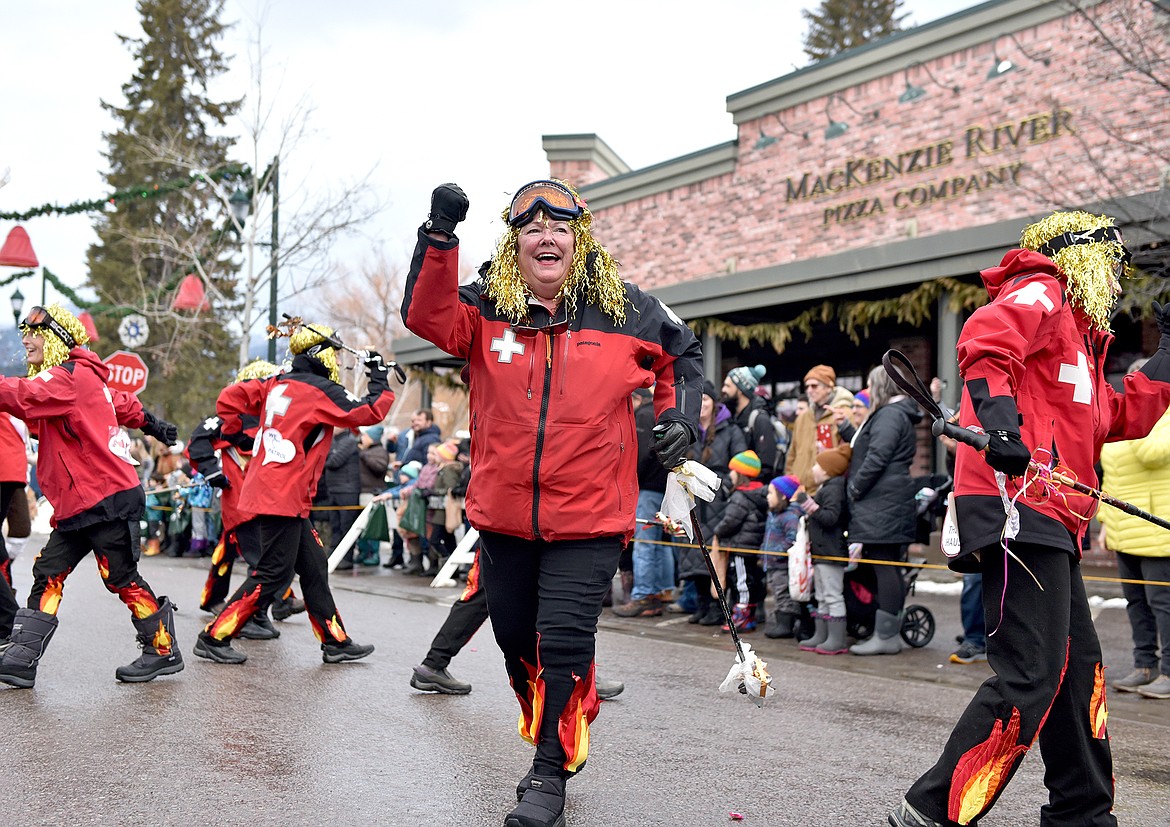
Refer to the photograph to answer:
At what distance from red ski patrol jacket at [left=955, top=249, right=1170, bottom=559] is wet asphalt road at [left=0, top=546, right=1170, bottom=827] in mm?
1161

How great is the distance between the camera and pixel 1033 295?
142 inches

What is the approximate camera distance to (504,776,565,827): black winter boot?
11.6 feet

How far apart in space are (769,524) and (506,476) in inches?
214

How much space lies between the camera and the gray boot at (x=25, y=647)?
575cm

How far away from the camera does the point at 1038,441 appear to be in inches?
143

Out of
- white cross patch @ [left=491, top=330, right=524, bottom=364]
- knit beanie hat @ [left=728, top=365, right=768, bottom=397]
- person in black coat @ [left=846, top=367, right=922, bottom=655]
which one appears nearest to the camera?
white cross patch @ [left=491, top=330, right=524, bottom=364]

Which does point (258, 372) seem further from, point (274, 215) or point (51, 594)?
point (274, 215)

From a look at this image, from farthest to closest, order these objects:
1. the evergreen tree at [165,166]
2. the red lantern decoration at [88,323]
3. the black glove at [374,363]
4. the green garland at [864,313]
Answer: the evergreen tree at [165,166]
the green garland at [864,313]
the red lantern decoration at [88,323]
the black glove at [374,363]

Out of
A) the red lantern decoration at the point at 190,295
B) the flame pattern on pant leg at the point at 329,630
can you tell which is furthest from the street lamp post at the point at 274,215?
the flame pattern on pant leg at the point at 329,630

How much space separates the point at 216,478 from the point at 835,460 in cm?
454

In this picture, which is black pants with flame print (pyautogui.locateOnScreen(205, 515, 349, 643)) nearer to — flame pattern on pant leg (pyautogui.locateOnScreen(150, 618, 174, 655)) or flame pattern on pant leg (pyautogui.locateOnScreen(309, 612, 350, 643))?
flame pattern on pant leg (pyautogui.locateOnScreen(309, 612, 350, 643))

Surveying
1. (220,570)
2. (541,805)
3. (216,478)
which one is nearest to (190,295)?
(220,570)

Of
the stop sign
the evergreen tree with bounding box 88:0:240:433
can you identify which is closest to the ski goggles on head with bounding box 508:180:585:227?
the stop sign

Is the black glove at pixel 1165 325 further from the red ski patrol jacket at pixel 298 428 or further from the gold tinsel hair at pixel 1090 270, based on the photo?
the red ski patrol jacket at pixel 298 428
